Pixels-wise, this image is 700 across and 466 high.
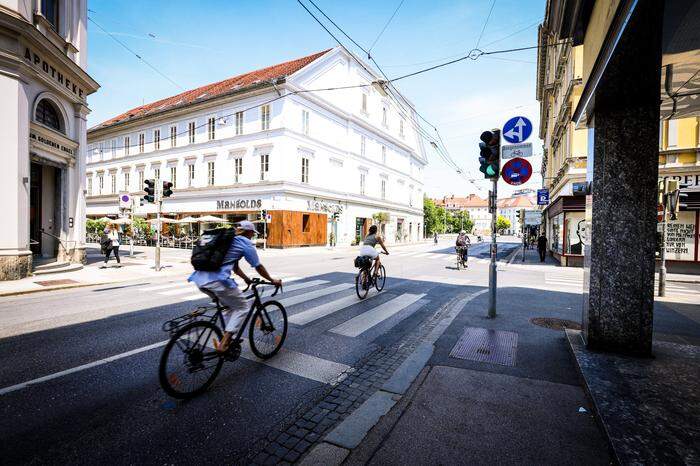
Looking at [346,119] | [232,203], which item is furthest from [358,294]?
[346,119]

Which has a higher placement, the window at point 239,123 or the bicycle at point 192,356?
the window at point 239,123

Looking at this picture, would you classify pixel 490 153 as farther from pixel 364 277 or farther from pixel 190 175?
pixel 190 175

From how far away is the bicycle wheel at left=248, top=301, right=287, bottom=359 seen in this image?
4.51 m

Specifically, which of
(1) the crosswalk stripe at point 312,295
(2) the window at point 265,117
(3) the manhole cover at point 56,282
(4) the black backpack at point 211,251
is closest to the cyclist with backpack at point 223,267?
(4) the black backpack at point 211,251

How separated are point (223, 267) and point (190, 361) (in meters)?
0.97

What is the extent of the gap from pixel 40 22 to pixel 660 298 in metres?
20.6

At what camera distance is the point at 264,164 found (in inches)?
1153

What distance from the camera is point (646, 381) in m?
3.57

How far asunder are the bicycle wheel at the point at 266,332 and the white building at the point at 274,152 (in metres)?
22.7

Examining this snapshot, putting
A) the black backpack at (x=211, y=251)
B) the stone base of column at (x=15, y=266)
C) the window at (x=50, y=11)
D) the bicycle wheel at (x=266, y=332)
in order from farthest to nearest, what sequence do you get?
the window at (x=50, y=11), the stone base of column at (x=15, y=266), the bicycle wheel at (x=266, y=332), the black backpack at (x=211, y=251)

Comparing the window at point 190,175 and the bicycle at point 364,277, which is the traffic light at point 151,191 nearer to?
the bicycle at point 364,277

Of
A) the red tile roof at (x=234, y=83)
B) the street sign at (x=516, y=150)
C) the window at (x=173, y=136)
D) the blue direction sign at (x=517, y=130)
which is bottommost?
the street sign at (x=516, y=150)

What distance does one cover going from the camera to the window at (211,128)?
31.9 metres

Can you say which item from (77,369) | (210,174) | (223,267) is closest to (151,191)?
(77,369)
